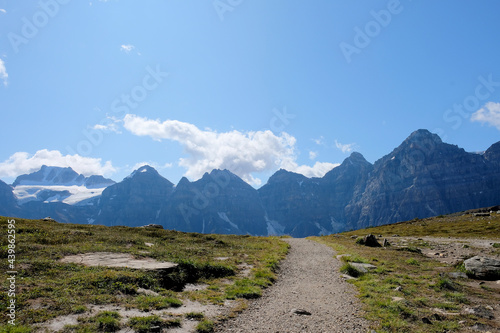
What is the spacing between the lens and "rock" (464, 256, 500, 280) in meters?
20.0

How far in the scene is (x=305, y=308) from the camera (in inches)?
583

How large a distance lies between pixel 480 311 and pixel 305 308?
8.70 m

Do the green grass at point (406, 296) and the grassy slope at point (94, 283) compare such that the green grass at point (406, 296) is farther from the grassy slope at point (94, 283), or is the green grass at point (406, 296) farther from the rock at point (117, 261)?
the rock at point (117, 261)

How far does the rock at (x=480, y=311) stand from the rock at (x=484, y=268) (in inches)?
331

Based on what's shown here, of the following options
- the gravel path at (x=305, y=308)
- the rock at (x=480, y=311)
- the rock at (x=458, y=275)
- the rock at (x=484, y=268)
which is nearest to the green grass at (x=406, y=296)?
the rock at (x=480, y=311)

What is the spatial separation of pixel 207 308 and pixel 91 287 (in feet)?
21.8

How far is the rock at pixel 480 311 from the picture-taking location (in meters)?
13.0

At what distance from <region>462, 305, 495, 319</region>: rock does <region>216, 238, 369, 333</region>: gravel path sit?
207 inches

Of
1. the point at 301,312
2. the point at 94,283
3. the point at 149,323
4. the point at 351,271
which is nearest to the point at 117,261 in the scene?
the point at 94,283

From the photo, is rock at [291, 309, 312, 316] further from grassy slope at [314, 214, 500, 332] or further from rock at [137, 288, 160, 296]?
rock at [137, 288, 160, 296]

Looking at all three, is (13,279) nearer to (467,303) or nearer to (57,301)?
(57,301)

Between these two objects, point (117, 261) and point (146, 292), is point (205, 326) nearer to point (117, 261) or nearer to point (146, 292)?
point (146, 292)

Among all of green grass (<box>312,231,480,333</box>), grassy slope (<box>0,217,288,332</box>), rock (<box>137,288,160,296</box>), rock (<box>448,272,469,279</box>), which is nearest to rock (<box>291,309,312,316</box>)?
green grass (<box>312,231,480,333</box>)

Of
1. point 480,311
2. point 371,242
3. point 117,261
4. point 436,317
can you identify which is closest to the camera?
point 436,317
